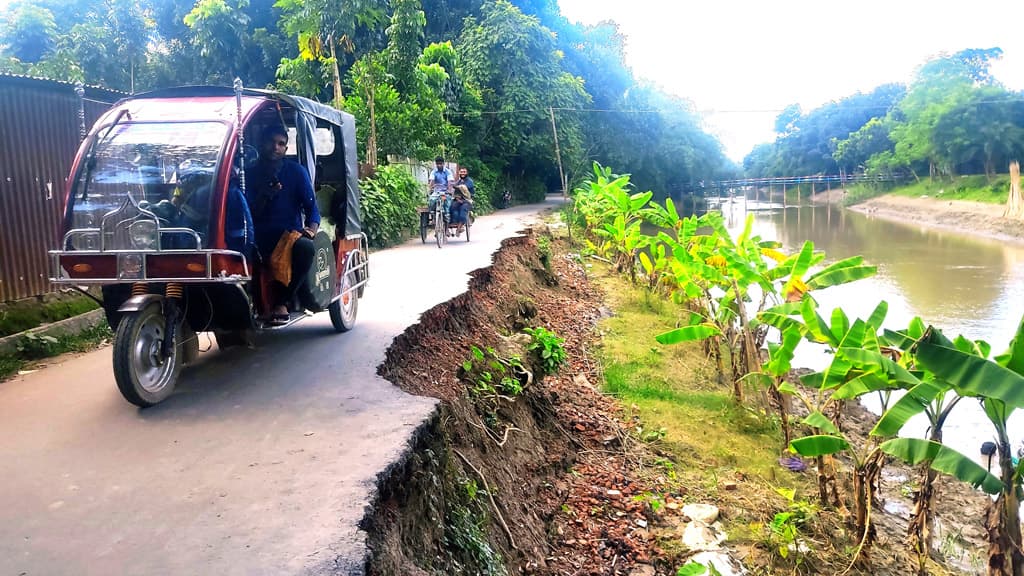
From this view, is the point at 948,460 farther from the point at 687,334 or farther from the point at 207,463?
the point at 207,463

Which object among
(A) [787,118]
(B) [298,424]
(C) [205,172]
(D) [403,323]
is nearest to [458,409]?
(B) [298,424]

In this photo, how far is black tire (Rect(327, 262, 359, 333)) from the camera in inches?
244

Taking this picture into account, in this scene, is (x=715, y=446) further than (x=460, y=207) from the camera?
No

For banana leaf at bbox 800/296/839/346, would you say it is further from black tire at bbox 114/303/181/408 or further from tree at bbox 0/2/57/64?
tree at bbox 0/2/57/64

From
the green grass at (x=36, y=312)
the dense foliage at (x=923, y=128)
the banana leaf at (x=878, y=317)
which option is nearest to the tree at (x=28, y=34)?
the green grass at (x=36, y=312)

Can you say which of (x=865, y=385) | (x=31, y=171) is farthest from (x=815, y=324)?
(x=31, y=171)

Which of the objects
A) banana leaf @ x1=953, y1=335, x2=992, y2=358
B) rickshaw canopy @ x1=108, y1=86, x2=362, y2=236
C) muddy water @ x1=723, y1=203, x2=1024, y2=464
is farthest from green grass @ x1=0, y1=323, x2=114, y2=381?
muddy water @ x1=723, y1=203, x2=1024, y2=464

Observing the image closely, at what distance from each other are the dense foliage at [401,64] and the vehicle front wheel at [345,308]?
10.2 m

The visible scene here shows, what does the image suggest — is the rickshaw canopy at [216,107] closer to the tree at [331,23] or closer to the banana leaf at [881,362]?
the banana leaf at [881,362]

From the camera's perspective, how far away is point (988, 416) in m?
4.50

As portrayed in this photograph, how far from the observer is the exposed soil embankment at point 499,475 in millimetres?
3658

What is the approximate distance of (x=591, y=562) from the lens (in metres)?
4.97

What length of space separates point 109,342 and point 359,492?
4550 millimetres

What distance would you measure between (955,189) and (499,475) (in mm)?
48896
